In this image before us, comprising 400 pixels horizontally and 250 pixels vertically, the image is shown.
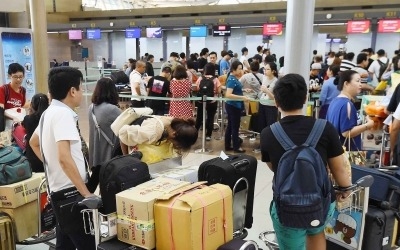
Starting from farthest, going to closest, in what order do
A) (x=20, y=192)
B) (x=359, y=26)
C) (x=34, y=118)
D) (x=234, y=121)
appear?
(x=359, y=26) → (x=234, y=121) → (x=34, y=118) → (x=20, y=192)

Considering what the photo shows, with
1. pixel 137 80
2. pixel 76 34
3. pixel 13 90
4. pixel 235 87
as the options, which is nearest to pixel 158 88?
pixel 137 80

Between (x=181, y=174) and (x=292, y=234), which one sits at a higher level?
(x=181, y=174)

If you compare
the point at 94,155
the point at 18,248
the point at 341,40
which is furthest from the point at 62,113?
the point at 341,40

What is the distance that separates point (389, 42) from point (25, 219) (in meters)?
14.4

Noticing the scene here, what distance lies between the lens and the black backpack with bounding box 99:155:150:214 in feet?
7.09

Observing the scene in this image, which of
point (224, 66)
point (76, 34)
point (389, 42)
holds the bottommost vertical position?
point (224, 66)

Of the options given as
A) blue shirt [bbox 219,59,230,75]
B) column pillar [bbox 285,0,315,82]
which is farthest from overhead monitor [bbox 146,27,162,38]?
column pillar [bbox 285,0,315,82]

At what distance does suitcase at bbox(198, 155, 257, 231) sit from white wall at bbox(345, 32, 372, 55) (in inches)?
549

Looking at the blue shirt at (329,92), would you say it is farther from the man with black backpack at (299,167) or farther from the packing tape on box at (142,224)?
the packing tape on box at (142,224)

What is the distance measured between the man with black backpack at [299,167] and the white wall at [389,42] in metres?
13.6

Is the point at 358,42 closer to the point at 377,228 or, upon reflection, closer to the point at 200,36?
the point at 200,36

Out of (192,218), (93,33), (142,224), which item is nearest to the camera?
(192,218)

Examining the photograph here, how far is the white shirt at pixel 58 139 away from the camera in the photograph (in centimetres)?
227

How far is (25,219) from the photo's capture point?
3154mm
